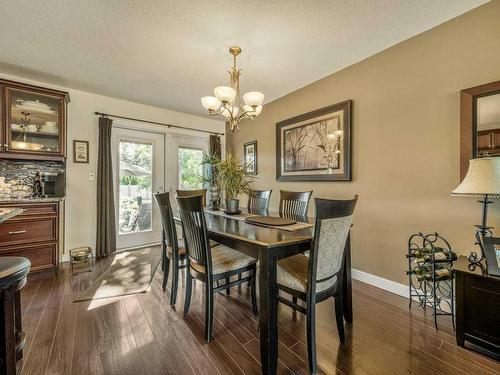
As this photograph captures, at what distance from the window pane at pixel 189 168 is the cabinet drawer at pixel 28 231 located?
202 cm

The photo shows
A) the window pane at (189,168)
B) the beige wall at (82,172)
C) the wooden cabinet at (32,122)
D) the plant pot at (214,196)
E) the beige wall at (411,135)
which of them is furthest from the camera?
the window pane at (189,168)

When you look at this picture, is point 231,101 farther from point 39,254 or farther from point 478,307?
point 39,254

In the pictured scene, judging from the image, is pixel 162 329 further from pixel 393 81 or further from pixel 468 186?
pixel 393 81

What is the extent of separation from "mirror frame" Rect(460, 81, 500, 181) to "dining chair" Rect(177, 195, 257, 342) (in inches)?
75.5

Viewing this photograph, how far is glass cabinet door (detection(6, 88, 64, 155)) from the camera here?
2.76 metres

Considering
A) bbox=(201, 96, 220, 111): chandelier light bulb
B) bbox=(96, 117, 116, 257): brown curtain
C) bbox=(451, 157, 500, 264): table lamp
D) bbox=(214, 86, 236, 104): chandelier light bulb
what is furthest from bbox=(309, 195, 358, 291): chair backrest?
bbox=(96, 117, 116, 257): brown curtain

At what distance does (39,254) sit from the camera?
8.84 feet

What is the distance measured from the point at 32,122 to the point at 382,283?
4491 mm

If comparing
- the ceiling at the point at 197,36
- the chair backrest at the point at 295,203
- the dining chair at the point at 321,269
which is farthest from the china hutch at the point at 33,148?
the dining chair at the point at 321,269

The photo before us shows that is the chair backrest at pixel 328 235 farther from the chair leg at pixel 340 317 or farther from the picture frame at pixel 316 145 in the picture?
the picture frame at pixel 316 145

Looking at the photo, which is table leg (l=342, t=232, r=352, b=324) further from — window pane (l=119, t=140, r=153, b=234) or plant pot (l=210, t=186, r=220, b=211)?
window pane (l=119, t=140, r=153, b=234)

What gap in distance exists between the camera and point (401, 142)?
2.33 metres

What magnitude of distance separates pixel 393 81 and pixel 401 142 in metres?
0.64

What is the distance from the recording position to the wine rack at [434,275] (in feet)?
5.99
